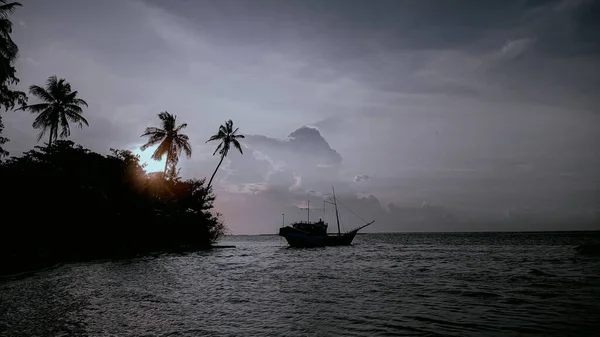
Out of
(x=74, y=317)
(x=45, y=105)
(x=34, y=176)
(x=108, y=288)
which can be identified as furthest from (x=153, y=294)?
(x=45, y=105)

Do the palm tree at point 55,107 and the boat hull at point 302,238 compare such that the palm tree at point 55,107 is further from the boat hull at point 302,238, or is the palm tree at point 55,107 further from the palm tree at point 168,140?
the boat hull at point 302,238

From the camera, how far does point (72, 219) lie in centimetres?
3253

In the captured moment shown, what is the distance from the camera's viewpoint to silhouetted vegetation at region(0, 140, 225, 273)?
91.8ft

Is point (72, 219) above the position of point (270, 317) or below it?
above

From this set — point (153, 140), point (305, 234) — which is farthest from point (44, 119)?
point (305, 234)

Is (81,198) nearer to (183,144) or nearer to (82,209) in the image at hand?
(82,209)

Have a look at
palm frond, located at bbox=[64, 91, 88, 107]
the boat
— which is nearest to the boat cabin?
the boat

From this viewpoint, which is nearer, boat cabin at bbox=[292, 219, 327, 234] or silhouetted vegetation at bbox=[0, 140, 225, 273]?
silhouetted vegetation at bbox=[0, 140, 225, 273]

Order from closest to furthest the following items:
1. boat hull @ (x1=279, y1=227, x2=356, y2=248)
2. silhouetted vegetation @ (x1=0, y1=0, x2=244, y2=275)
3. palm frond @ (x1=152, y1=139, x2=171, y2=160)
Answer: silhouetted vegetation @ (x1=0, y1=0, x2=244, y2=275) → palm frond @ (x1=152, y1=139, x2=171, y2=160) → boat hull @ (x1=279, y1=227, x2=356, y2=248)

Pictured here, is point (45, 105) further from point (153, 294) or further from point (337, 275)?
point (337, 275)

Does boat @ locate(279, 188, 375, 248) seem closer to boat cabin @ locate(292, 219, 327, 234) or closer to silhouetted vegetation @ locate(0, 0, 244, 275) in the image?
boat cabin @ locate(292, 219, 327, 234)

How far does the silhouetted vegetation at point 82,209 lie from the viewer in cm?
2797

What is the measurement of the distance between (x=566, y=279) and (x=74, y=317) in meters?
24.8

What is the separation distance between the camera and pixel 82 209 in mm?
33094
